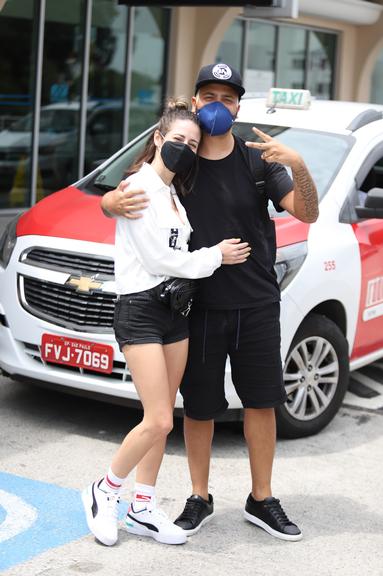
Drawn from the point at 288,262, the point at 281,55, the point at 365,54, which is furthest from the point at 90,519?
the point at 365,54

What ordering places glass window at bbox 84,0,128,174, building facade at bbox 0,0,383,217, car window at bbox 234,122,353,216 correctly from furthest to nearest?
glass window at bbox 84,0,128,174 → building facade at bbox 0,0,383,217 → car window at bbox 234,122,353,216

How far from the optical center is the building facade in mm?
12875

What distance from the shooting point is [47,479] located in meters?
5.14

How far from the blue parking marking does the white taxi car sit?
2.60 ft

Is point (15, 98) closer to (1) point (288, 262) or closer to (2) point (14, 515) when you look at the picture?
(1) point (288, 262)

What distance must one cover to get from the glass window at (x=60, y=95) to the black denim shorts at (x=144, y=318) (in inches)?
366

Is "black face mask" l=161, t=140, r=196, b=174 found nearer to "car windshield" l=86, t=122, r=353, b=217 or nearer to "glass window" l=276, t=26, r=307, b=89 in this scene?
"car windshield" l=86, t=122, r=353, b=217

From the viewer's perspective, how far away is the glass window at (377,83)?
1988 cm

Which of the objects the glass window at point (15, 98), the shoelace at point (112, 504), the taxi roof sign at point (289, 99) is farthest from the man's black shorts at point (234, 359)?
the glass window at point (15, 98)

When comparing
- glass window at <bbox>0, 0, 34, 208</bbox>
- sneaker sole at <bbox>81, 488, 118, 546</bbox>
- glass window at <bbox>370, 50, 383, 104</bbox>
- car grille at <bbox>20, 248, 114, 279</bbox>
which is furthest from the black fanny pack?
glass window at <bbox>370, 50, 383, 104</bbox>

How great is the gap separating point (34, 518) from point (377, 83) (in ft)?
54.3

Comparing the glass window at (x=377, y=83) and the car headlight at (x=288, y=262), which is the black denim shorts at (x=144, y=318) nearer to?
the car headlight at (x=288, y=262)

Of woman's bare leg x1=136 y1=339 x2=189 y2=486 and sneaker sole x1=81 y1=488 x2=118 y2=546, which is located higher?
woman's bare leg x1=136 y1=339 x2=189 y2=486

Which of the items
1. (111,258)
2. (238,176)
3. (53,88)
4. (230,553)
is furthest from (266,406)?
(53,88)
